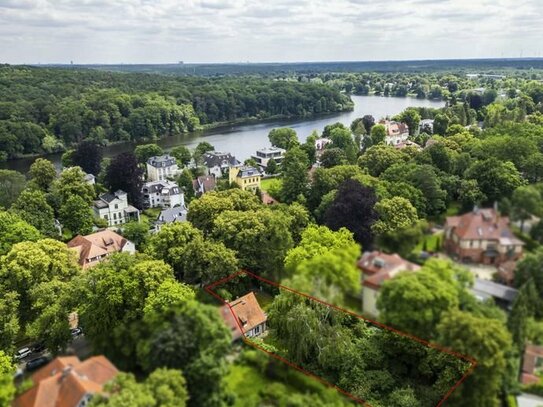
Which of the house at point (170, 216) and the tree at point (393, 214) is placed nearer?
the tree at point (393, 214)

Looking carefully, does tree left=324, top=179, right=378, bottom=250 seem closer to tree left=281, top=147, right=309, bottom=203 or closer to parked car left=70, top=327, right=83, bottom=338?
parked car left=70, top=327, right=83, bottom=338

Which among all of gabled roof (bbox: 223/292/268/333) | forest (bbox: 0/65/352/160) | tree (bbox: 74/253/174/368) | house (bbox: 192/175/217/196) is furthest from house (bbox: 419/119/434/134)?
tree (bbox: 74/253/174/368)

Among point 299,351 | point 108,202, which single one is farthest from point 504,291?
point 108,202

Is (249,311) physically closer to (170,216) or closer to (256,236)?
(256,236)

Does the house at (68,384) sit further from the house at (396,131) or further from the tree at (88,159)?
the house at (396,131)

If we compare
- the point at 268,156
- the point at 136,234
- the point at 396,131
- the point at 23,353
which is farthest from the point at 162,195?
the point at 396,131

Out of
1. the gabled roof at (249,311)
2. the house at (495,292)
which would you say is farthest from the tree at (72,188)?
the house at (495,292)
